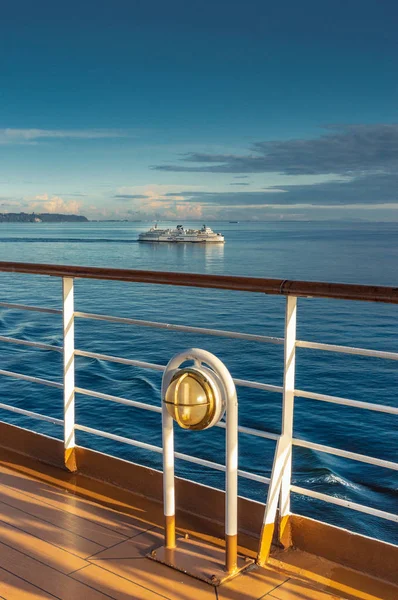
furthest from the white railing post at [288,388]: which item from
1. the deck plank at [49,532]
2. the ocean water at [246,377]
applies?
the ocean water at [246,377]

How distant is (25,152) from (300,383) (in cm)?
4342

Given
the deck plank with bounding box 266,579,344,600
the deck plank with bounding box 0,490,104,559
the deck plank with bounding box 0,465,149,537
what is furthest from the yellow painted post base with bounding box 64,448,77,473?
the deck plank with bounding box 266,579,344,600

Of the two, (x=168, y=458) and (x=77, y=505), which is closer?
(x=168, y=458)

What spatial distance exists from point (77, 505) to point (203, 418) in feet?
2.49

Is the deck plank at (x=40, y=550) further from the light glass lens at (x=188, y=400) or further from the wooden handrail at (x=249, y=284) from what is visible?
the wooden handrail at (x=249, y=284)

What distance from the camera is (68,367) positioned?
2.28 m

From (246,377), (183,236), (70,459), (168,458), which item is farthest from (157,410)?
(183,236)

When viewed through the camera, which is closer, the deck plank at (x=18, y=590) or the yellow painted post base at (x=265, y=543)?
the deck plank at (x=18, y=590)

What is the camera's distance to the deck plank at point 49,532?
1.76 meters

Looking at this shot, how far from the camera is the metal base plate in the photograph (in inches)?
64.4

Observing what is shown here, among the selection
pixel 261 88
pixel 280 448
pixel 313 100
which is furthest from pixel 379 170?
pixel 280 448

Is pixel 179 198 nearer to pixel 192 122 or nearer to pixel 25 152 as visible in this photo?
pixel 192 122

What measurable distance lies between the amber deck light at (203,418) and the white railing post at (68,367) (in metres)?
0.69

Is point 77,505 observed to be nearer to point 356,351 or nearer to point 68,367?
point 68,367
